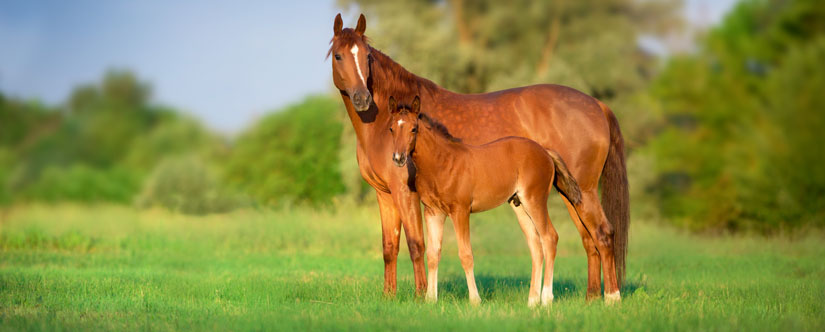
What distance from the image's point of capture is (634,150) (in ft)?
92.9

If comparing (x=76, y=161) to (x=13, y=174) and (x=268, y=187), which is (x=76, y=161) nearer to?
(x=13, y=174)

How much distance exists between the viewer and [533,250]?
8.51 metres

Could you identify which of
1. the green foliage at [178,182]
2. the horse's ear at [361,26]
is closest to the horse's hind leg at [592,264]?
the horse's ear at [361,26]

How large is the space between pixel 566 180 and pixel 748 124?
24.2 m

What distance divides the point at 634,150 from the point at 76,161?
37315mm

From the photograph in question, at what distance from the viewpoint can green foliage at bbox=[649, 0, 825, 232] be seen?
86.0 feet

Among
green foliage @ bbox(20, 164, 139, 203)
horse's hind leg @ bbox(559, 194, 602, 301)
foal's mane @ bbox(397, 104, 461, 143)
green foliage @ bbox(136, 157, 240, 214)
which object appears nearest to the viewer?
foal's mane @ bbox(397, 104, 461, 143)

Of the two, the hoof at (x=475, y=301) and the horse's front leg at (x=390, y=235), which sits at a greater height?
the horse's front leg at (x=390, y=235)

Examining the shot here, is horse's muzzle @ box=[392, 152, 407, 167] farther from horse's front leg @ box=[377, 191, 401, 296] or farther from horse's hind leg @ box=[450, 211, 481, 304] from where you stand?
horse's front leg @ box=[377, 191, 401, 296]

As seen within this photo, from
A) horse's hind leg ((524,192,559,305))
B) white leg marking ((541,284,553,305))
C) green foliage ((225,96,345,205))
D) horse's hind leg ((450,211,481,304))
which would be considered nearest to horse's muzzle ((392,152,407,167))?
horse's hind leg ((450,211,481,304))

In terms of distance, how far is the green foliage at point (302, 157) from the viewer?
27.6m

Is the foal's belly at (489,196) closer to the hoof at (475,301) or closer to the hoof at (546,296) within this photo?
the hoof at (475,301)

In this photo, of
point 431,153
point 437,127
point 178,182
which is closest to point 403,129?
point 431,153

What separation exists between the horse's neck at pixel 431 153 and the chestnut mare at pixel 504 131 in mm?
603
